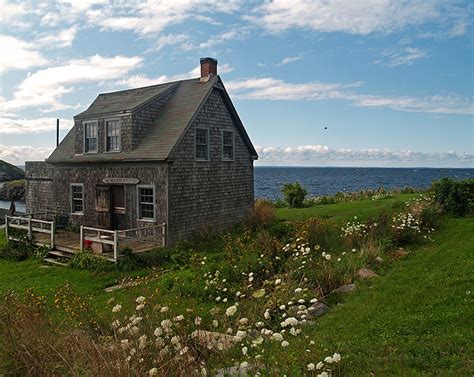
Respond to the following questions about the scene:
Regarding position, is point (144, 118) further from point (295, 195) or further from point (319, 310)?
point (295, 195)

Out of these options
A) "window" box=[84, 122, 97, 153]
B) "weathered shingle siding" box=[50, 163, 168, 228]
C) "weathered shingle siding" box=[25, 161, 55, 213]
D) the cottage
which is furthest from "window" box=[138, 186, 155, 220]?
"weathered shingle siding" box=[25, 161, 55, 213]

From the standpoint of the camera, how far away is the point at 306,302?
9500 mm

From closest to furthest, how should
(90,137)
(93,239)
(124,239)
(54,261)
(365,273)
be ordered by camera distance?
(365,273) < (124,239) < (93,239) < (54,261) < (90,137)

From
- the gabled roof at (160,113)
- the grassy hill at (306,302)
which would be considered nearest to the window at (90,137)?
the gabled roof at (160,113)

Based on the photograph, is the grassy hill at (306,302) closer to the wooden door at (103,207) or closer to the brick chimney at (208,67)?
the wooden door at (103,207)

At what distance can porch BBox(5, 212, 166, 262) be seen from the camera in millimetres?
16828

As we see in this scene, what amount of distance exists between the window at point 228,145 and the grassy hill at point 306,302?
664cm

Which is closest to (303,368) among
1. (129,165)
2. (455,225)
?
(455,225)

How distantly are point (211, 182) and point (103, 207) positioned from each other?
5424 millimetres

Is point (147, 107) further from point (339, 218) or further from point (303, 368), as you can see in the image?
point (303, 368)

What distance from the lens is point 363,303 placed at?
30.2 ft

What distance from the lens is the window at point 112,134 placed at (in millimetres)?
20891

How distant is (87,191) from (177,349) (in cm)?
1779

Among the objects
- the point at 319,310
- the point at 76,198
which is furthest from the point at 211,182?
the point at 319,310
